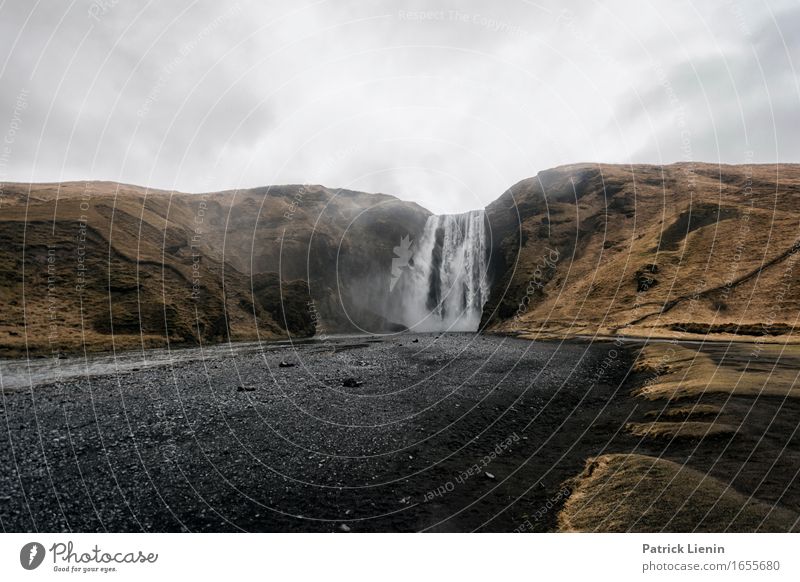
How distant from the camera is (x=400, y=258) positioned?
283 feet

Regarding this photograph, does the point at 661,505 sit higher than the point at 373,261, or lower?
lower

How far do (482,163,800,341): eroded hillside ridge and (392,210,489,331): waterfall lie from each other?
11.4 feet

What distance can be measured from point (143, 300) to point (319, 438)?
3970 centimetres

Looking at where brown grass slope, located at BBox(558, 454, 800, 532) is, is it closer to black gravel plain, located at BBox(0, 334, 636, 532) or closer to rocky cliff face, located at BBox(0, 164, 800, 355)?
black gravel plain, located at BBox(0, 334, 636, 532)

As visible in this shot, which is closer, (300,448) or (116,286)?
(300,448)

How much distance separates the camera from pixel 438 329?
71.2m
